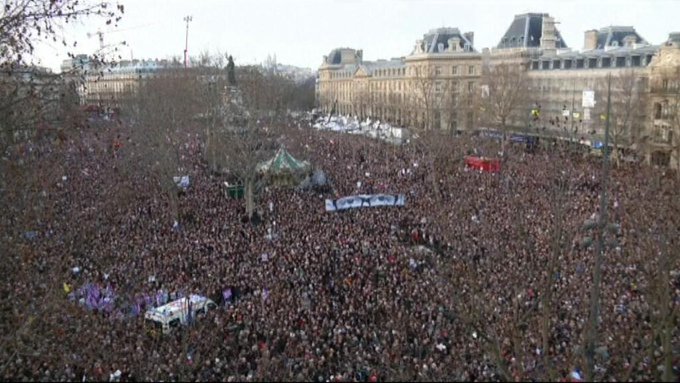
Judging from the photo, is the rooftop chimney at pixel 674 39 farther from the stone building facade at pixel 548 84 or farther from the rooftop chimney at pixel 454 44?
the rooftop chimney at pixel 454 44

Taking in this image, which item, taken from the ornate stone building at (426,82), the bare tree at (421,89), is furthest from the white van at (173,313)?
the bare tree at (421,89)

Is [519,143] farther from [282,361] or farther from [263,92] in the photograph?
[282,361]

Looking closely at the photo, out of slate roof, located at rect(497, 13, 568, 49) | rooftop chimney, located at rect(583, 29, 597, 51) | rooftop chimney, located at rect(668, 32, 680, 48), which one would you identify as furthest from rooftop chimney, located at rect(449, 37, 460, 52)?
rooftop chimney, located at rect(668, 32, 680, 48)

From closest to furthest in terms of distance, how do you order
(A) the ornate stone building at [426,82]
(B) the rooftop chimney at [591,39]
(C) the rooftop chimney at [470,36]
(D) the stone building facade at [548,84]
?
(D) the stone building facade at [548,84], (B) the rooftop chimney at [591,39], (A) the ornate stone building at [426,82], (C) the rooftop chimney at [470,36]

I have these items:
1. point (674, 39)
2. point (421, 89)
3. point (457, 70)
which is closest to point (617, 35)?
point (674, 39)

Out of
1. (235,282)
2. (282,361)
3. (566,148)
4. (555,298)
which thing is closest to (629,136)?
(566,148)

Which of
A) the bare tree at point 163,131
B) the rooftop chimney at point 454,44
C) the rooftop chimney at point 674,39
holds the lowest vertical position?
the bare tree at point 163,131

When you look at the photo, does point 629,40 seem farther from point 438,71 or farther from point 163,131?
point 163,131

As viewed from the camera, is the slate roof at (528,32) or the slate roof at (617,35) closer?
the slate roof at (617,35)
